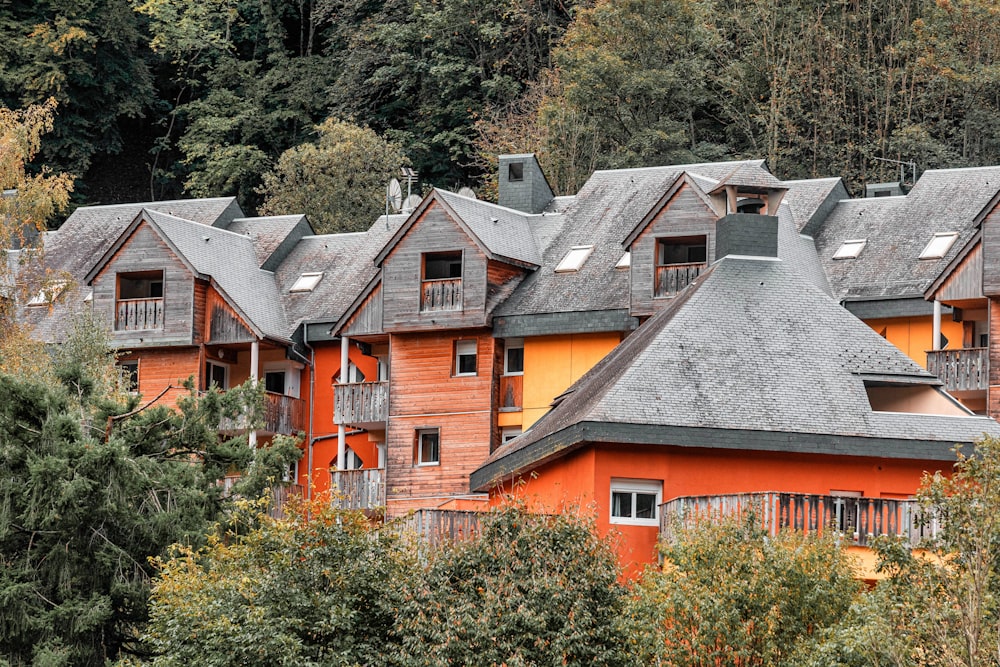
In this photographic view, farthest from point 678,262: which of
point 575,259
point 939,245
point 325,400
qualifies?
point 325,400

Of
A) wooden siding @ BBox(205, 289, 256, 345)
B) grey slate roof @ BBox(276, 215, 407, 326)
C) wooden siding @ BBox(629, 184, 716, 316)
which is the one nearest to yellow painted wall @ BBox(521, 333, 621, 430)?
wooden siding @ BBox(629, 184, 716, 316)

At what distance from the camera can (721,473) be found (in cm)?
4209

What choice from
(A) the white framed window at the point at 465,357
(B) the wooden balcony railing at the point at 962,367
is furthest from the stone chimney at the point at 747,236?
(A) the white framed window at the point at 465,357

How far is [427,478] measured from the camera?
5844 cm

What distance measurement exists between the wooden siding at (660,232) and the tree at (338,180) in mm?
21266

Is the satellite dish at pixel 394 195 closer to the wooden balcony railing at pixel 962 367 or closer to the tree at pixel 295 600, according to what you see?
the wooden balcony railing at pixel 962 367

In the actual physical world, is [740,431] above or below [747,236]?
below

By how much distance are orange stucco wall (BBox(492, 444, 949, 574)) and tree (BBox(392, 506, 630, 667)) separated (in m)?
6.16

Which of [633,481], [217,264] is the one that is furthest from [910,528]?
[217,264]

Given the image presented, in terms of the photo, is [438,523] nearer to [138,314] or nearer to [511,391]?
[511,391]

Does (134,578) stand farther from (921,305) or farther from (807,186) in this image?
(807,186)

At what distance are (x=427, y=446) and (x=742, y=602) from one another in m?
26.7

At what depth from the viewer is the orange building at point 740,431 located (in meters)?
41.5

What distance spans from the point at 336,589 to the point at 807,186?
30.4m
